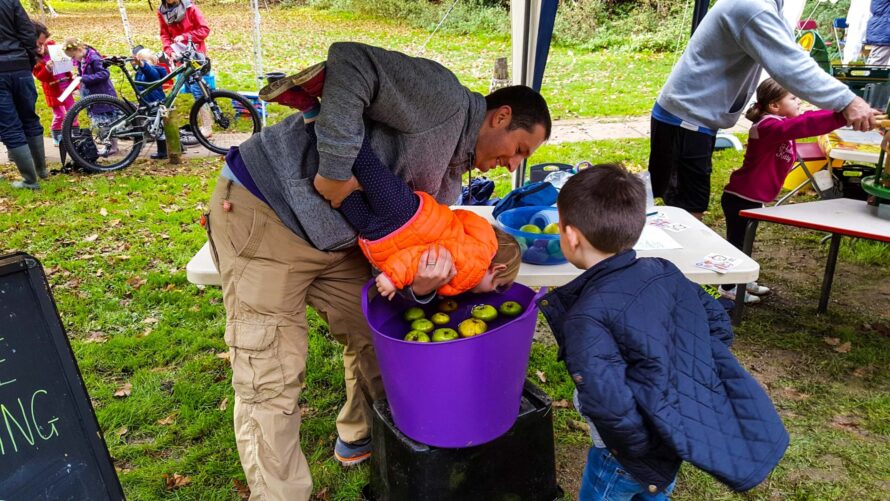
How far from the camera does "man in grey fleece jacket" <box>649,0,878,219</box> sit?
2.86 m

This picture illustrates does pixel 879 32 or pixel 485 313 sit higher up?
pixel 879 32

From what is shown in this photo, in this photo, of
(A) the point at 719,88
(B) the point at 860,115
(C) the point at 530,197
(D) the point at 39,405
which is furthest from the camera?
(A) the point at 719,88

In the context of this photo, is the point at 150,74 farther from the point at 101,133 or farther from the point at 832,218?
the point at 832,218

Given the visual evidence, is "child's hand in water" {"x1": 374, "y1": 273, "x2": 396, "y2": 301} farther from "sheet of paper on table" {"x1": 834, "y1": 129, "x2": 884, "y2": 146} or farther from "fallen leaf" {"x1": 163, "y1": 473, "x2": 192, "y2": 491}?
"sheet of paper on table" {"x1": 834, "y1": 129, "x2": 884, "y2": 146}

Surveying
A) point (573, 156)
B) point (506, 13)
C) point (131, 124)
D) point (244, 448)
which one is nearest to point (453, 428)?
point (244, 448)

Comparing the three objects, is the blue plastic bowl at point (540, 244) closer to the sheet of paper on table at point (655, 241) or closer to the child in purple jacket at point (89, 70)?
the sheet of paper on table at point (655, 241)

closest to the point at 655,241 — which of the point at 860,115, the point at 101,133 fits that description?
the point at 860,115

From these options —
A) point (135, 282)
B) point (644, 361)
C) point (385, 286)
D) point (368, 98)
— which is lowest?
point (135, 282)

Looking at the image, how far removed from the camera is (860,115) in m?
2.79

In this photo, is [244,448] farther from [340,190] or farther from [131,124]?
[131,124]

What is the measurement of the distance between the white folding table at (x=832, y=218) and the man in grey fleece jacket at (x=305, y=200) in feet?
5.65

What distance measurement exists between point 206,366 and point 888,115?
3789 millimetres

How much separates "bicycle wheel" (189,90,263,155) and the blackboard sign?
551cm

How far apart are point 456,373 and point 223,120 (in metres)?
6.72
